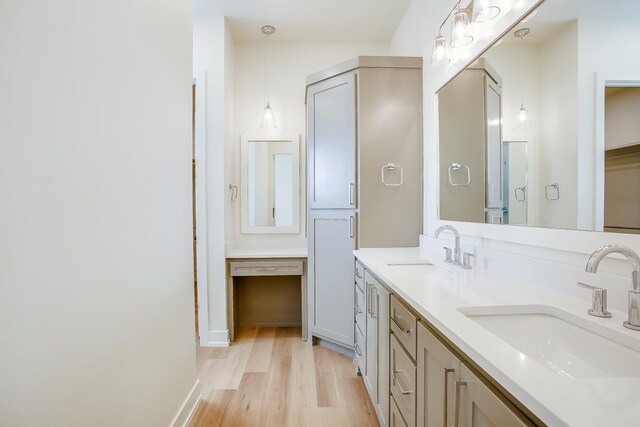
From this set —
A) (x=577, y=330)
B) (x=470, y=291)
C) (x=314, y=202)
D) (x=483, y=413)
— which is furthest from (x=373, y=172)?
(x=483, y=413)

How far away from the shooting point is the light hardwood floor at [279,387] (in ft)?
5.98

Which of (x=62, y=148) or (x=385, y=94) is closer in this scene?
(x=62, y=148)

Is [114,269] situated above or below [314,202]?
below

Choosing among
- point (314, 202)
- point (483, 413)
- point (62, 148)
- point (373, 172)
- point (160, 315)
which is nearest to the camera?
point (483, 413)

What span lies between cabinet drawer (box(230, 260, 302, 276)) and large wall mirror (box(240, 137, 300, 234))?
487 mm

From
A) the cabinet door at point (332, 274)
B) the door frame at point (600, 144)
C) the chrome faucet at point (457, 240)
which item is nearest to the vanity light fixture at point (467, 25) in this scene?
the door frame at point (600, 144)

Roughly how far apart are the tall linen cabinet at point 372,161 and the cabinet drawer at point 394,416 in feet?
3.14

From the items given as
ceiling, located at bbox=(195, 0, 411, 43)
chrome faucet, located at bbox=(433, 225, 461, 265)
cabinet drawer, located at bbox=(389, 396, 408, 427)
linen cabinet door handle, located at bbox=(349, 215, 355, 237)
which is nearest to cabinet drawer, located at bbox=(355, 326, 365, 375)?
cabinet drawer, located at bbox=(389, 396, 408, 427)

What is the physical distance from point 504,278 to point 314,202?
1.64 metres

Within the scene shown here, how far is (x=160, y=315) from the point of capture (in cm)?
147

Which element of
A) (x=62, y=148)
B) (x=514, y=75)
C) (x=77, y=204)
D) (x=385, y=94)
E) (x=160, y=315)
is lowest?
(x=160, y=315)

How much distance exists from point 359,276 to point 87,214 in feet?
5.54

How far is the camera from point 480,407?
704 millimetres

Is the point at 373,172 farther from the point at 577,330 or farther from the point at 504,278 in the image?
the point at 577,330
